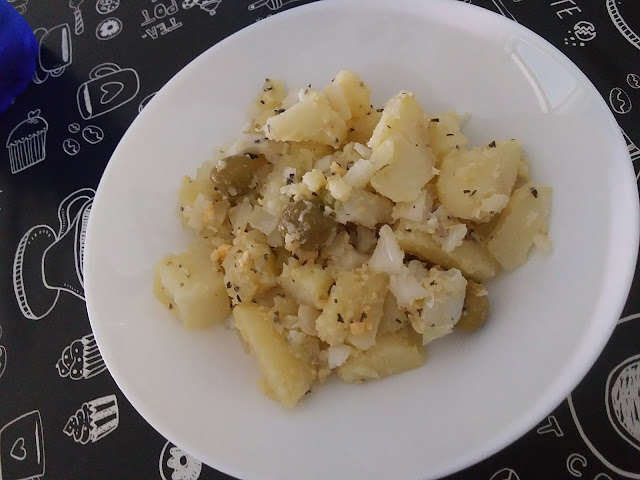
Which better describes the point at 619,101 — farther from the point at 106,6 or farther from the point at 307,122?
the point at 106,6

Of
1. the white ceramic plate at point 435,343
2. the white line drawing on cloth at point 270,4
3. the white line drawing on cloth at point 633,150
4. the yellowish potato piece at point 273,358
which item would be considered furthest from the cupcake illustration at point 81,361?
the white line drawing on cloth at point 633,150

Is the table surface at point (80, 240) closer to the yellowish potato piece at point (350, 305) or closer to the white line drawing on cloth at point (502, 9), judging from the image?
the white line drawing on cloth at point (502, 9)

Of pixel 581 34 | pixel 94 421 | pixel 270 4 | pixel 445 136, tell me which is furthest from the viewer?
pixel 270 4

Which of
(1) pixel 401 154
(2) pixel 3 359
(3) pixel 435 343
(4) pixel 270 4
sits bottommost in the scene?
(3) pixel 435 343

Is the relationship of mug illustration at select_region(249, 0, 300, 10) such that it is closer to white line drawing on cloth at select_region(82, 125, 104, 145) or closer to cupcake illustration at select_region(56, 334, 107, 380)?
white line drawing on cloth at select_region(82, 125, 104, 145)

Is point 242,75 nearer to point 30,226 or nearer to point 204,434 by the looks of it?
point 30,226

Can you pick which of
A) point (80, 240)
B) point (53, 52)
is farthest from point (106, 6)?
point (80, 240)

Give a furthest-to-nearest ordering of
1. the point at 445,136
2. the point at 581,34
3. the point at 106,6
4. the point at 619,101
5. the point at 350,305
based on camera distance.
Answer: the point at 106,6, the point at 581,34, the point at 619,101, the point at 445,136, the point at 350,305
